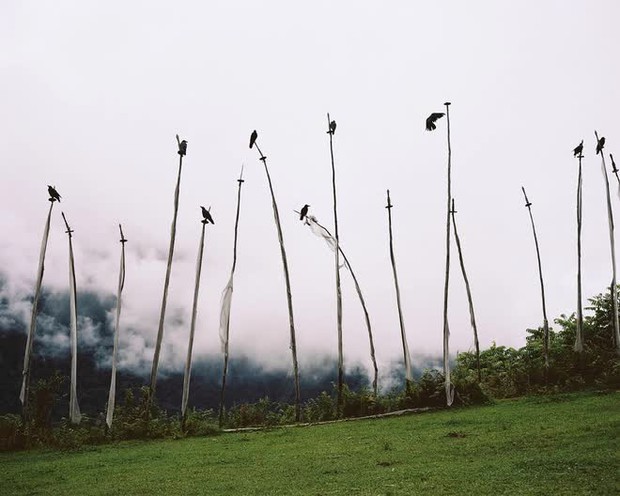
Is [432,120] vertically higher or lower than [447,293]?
higher

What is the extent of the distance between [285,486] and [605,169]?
1855cm

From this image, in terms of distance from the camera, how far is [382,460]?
427 inches

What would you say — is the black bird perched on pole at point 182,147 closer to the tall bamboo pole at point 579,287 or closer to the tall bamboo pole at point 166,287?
the tall bamboo pole at point 166,287

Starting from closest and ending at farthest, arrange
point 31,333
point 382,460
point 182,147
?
point 382,460, point 31,333, point 182,147

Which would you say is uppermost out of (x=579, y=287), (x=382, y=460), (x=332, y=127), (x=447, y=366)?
(x=332, y=127)

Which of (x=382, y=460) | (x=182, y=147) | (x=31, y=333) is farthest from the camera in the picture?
(x=182, y=147)

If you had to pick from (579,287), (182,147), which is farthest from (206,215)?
(579,287)

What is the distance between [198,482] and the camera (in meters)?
10.4

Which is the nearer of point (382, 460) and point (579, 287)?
point (382, 460)

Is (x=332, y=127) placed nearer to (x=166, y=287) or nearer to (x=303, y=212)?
(x=303, y=212)

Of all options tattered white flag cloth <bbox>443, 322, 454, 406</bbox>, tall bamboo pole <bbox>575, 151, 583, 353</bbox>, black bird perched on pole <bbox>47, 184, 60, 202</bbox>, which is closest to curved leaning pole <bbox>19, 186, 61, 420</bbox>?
black bird perched on pole <bbox>47, 184, 60, 202</bbox>

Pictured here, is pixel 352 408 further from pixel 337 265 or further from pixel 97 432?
pixel 97 432

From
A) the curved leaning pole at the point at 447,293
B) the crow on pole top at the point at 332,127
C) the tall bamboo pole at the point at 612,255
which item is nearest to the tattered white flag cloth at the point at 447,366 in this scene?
the curved leaning pole at the point at 447,293

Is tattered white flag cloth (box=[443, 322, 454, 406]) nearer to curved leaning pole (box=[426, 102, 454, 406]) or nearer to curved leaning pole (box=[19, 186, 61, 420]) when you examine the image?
curved leaning pole (box=[426, 102, 454, 406])
